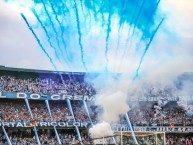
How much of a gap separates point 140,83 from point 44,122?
47.6 ft

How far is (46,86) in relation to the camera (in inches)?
2532

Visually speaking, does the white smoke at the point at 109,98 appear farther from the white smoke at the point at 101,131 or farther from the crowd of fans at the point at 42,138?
the crowd of fans at the point at 42,138

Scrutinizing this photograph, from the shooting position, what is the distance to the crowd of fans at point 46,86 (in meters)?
61.0

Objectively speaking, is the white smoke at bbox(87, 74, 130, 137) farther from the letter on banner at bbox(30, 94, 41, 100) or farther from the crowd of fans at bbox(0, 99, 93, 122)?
the letter on banner at bbox(30, 94, 41, 100)

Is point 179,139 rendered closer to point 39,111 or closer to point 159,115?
point 159,115

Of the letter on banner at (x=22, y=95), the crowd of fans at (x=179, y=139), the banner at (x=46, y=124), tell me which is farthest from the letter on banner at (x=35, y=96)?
the crowd of fans at (x=179, y=139)

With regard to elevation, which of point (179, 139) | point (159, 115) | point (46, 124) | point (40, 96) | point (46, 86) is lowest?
point (179, 139)

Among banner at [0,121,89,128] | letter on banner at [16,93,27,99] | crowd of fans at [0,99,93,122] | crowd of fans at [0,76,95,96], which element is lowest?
banner at [0,121,89,128]

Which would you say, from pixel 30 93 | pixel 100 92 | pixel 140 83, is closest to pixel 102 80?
pixel 100 92

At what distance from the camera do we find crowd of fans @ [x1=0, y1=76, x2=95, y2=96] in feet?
200

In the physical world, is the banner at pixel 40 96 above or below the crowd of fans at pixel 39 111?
above

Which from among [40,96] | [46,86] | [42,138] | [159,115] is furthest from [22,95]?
[159,115]

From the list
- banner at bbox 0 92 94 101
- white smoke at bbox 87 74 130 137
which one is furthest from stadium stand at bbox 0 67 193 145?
white smoke at bbox 87 74 130 137

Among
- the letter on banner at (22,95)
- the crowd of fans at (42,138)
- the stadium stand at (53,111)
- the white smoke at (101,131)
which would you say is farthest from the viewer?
the letter on banner at (22,95)
